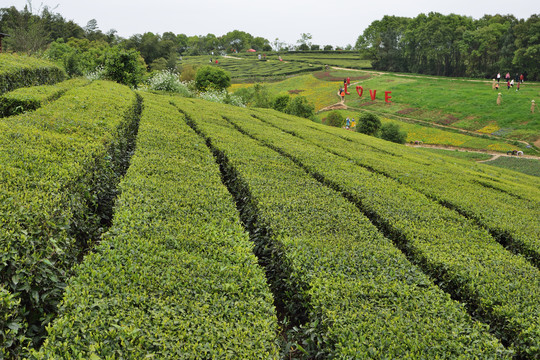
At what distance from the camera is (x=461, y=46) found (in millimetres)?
76688

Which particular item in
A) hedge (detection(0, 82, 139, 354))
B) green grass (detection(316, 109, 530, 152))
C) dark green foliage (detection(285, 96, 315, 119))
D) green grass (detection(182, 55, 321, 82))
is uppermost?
green grass (detection(182, 55, 321, 82))

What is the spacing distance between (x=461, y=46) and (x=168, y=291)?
89.8 meters

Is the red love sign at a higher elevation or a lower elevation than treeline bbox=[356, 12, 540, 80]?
lower

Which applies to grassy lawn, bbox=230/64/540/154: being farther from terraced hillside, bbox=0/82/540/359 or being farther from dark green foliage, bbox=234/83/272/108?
terraced hillside, bbox=0/82/540/359

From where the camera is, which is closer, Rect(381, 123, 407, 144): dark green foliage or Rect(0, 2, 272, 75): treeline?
Rect(0, 2, 272, 75): treeline

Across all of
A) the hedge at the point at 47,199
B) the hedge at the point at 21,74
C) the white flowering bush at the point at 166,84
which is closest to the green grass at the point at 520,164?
the white flowering bush at the point at 166,84

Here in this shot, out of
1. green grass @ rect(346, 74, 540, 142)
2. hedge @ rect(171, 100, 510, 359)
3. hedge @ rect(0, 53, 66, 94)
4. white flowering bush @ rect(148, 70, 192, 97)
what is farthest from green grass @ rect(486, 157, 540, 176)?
hedge @ rect(0, 53, 66, 94)

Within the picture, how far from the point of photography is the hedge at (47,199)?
14.0 feet

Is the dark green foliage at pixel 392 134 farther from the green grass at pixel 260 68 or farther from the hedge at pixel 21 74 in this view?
the green grass at pixel 260 68

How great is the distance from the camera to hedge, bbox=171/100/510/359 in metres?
4.44

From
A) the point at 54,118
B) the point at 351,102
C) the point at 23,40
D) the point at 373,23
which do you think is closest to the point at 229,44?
the point at 373,23

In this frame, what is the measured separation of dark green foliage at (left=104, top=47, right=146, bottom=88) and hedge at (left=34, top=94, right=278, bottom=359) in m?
27.2

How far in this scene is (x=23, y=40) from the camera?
35875 mm

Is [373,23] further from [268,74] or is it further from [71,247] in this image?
[71,247]
